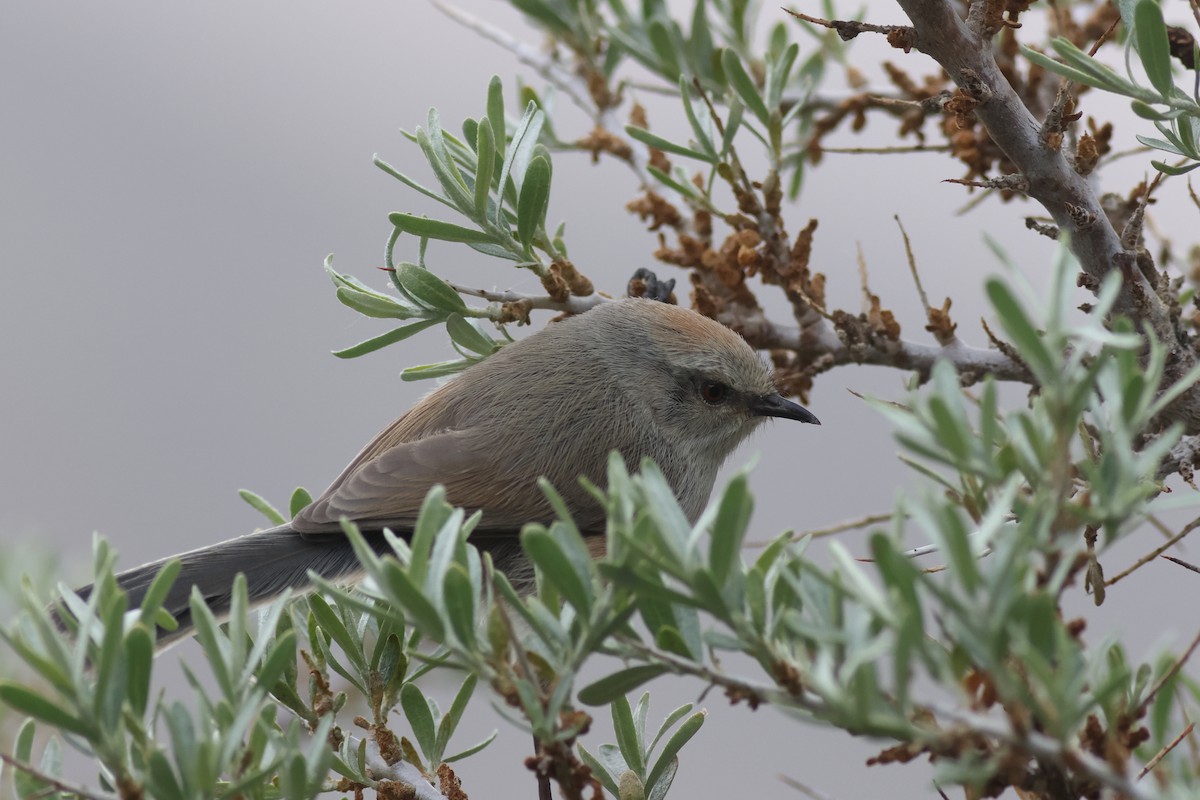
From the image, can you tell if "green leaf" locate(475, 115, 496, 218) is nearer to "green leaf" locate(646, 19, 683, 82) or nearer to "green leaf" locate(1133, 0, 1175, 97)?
"green leaf" locate(646, 19, 683, 82)

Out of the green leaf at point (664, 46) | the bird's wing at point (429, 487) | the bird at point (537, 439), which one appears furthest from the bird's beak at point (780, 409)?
the green leaf at point (664, 46)

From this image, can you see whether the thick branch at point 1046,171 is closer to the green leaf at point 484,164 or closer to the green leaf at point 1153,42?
the green leaf at point 1153,42

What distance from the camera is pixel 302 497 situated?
232cm

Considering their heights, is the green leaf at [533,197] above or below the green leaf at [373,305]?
above

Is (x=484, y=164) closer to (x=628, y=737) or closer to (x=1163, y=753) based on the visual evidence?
(x=628, y=737)

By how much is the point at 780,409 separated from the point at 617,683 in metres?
1.89

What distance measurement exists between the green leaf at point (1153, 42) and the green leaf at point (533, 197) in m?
0.91

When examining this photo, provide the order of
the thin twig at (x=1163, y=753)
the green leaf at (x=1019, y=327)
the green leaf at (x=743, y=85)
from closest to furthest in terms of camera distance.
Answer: the green leaf at (x=1019, y=327) → the thin twig at (x=1163, y=753) → the green leaf at (x=743, y=85)

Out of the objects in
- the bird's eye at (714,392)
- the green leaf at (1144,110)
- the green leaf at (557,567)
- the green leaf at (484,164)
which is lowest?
the green leaf at (557,567)

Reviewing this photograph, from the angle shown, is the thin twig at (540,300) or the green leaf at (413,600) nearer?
the green leaf at (413,600)

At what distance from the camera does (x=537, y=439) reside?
2.71 metres

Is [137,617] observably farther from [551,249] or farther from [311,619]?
[551,249]

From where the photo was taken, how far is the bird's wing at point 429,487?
2432mm

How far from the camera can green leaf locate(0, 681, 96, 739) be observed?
1039 millimetres
